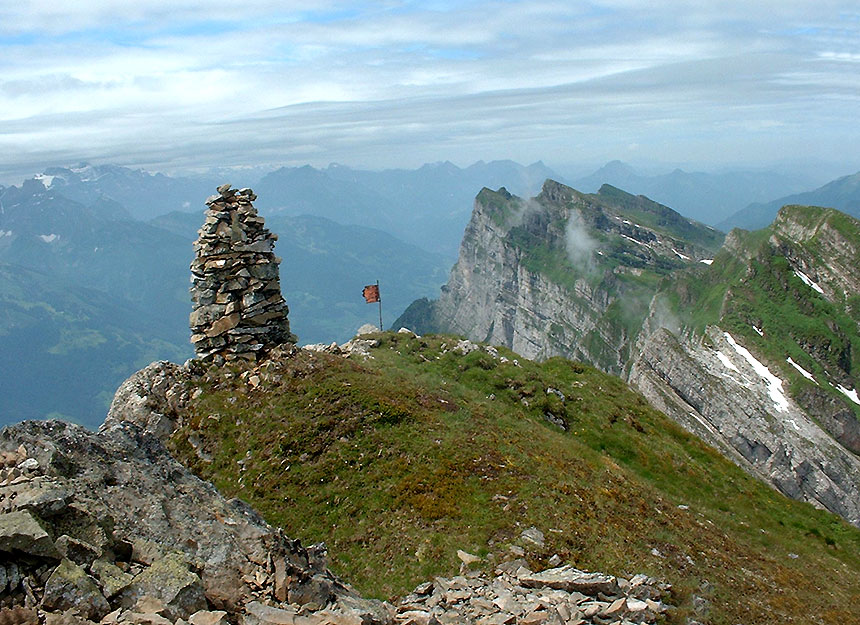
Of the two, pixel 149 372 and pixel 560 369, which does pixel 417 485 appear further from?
pixel 560 369

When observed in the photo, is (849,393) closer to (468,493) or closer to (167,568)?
(468,493)

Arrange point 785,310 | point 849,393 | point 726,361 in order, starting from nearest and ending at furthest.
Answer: point 849,393 < point 726,361 < point 785,310

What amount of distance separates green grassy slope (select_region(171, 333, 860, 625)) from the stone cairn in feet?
6.32

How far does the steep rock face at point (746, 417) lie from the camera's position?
104125 mm

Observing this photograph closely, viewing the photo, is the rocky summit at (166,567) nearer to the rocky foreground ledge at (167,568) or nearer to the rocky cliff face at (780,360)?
the rocky foreground ledge at (167,568)

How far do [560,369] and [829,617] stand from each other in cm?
2549

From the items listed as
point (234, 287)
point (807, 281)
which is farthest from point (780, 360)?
point (234, 287)

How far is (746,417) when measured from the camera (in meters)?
116

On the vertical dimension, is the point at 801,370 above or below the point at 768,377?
above

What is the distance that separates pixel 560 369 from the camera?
44500mm

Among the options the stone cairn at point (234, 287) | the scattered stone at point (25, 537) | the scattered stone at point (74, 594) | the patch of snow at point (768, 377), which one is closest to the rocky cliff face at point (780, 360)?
the patch of snow at point (768, 377)

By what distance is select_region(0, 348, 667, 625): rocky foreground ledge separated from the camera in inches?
376

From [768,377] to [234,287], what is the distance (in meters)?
123

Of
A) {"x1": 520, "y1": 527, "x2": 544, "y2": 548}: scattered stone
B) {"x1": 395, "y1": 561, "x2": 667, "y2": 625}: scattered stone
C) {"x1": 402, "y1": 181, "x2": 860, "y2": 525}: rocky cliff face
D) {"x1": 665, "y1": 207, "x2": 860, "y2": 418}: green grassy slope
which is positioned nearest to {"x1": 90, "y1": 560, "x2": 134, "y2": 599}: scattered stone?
{"x1": 395, "y1": 561, "x2": 667, "y2": 625}: scattered stone
